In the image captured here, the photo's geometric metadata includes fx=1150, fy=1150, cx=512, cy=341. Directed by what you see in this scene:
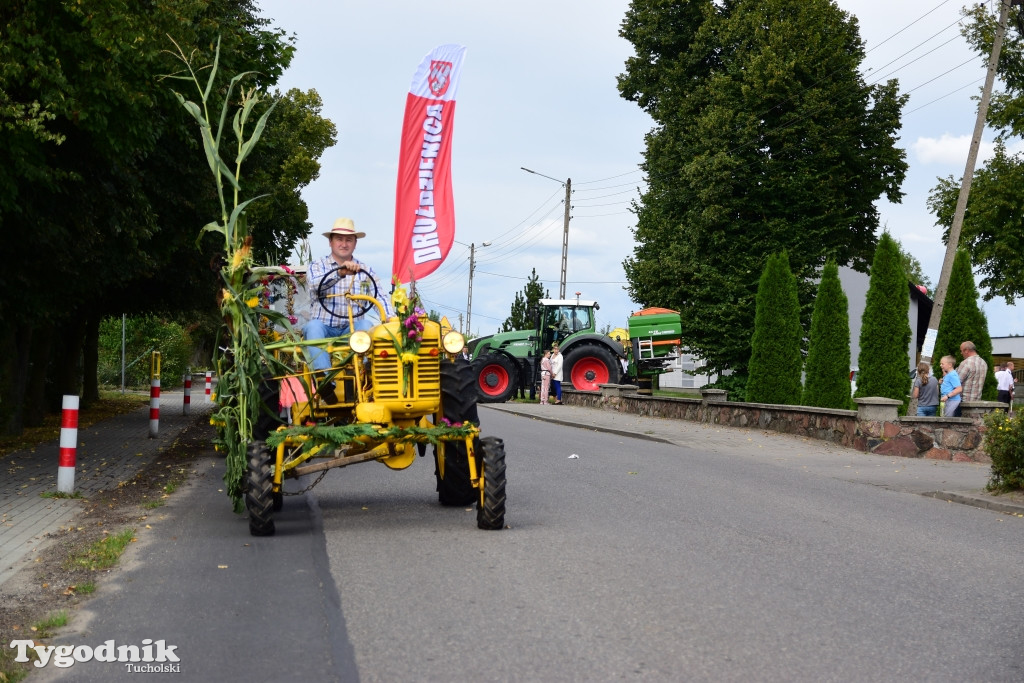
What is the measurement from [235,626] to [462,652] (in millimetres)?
1302

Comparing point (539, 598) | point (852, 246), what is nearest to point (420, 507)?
point (539, 598)

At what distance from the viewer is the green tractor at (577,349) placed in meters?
34.9

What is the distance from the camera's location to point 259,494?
28.2ft

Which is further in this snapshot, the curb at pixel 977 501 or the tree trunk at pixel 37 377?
the tree trunk at pixel 37 377

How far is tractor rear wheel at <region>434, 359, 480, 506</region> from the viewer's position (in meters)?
9.45

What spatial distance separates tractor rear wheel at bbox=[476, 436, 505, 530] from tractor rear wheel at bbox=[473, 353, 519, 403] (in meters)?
25.9

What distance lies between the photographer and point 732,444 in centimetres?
1964

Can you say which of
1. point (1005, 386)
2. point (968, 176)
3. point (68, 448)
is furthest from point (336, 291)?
point (1005, 386)

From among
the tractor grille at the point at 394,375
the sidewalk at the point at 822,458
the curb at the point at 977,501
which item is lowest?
the curb at the point at 977,501

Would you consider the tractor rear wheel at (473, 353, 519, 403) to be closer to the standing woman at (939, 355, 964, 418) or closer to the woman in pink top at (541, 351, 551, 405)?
the woman in pink top at (541, 351, 551, 405)

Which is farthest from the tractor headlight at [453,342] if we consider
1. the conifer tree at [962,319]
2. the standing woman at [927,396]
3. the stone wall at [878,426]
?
the conifer tree at [962,319]

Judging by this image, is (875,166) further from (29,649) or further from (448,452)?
(29,649)

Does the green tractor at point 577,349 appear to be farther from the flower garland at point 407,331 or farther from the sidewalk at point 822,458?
the flower garland at point 407,331

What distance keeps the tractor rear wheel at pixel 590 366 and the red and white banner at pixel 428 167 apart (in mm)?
16189
